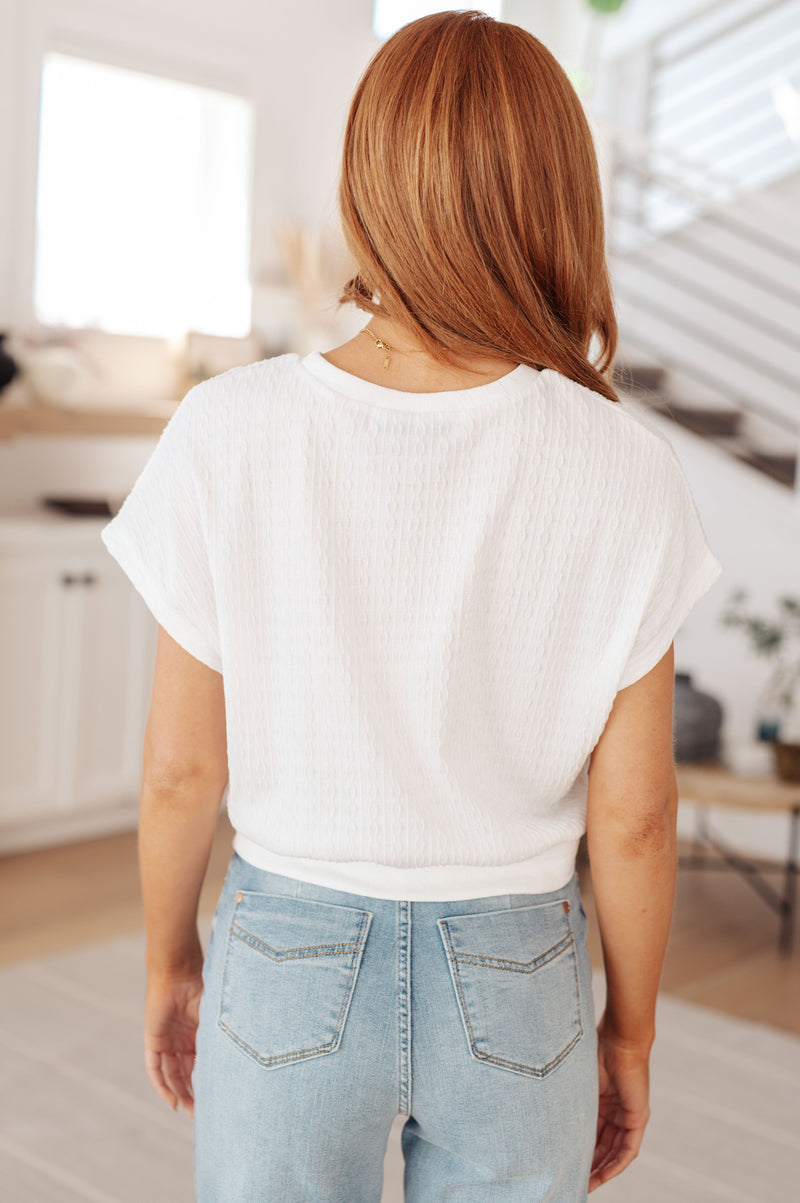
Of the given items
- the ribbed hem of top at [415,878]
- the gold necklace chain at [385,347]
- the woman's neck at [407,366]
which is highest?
the gold necklace chain at [385,347]

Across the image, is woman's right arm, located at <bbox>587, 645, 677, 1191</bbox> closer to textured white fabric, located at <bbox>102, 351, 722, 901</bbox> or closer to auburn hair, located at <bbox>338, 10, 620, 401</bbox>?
textured white fabric, located at <bbox>102, 351, 722, 901</bbox>

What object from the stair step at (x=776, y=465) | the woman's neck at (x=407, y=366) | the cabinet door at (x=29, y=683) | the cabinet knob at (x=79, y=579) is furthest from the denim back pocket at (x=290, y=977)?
the stair step at (x=776, y=465)

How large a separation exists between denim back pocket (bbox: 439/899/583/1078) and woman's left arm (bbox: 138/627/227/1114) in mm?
229

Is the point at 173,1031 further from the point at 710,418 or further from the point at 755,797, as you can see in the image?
the point at 710,418

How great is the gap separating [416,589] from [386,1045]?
0.98 ft

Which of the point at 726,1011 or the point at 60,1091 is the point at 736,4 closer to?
the point at 726,1011

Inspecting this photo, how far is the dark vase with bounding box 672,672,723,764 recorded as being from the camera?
11.4 ft

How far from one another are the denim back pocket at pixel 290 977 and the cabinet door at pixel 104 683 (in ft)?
10.2

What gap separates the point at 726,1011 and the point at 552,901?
2359mm

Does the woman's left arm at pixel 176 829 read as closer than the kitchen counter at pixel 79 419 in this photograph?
Yes

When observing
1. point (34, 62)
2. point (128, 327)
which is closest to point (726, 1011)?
point (128, 327)

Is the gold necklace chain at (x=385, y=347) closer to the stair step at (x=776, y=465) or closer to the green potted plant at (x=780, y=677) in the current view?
the green potted plant at (x=780, y=677)

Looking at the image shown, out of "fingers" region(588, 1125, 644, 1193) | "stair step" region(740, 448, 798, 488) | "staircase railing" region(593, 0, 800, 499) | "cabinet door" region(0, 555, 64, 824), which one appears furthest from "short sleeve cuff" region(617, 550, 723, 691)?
"staircase railing" region(593, 0, 800, 499)

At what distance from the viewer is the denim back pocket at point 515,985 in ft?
2.78
